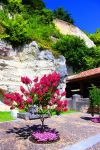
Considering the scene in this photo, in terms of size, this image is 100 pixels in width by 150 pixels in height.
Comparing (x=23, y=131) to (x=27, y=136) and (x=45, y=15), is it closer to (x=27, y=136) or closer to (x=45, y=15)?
(x=27, y=136)

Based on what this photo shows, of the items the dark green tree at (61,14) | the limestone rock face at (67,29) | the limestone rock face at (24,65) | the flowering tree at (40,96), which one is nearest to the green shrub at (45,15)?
the limestone rock face at (67,29)

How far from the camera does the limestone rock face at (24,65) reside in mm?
21183

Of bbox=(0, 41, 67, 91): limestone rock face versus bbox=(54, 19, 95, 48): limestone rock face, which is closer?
bbox=(0, 41, 67, 91): limestone rock face

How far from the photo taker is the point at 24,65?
2272cm

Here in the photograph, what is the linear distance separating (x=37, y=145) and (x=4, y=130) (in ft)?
10.0

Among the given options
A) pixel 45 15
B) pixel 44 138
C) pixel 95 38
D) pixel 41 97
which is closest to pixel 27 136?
pixel 44 138

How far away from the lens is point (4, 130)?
12.3m

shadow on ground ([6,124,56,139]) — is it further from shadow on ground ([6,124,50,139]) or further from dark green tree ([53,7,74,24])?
dark green tree ([53,7,74,24])

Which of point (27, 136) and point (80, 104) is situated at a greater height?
point (80, 104)

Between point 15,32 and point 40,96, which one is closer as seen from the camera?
point 40,96

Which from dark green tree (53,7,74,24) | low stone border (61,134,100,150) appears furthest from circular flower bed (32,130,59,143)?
dark green tree (53,7,74,24)

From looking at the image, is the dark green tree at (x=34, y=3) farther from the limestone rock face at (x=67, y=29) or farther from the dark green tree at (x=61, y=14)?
the dark green tree at (x=61, y=14)

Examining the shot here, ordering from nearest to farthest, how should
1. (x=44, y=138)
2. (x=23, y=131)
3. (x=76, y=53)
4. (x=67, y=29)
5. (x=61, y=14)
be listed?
(x=44, y=138) → (x=23, y=131) → (x=76, y=53) → (x=67, y=29) → (x=61, y=14)

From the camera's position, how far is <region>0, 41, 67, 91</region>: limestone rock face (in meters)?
21.2
